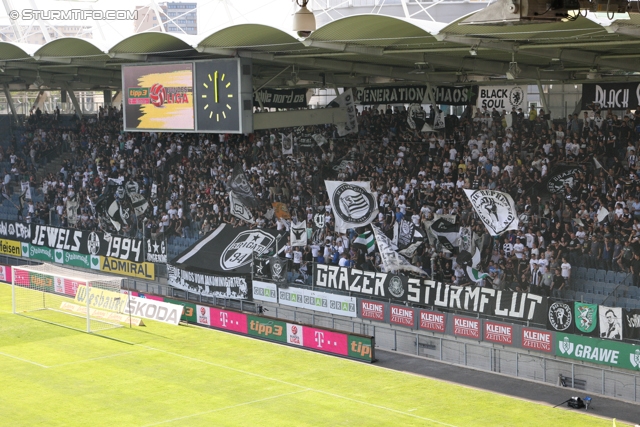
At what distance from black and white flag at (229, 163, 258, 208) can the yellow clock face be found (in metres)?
5.91

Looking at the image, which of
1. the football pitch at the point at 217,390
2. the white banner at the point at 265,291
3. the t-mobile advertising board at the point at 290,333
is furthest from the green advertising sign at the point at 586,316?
the white banner at the point at 265,291

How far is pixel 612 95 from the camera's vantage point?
79.8ft

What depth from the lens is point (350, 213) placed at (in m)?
27.1

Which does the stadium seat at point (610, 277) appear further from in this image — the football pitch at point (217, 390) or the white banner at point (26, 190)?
the white banner at point (26, 190)

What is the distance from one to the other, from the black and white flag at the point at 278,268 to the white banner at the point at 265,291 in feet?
0.92

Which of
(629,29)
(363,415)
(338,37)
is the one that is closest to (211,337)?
(363,415)

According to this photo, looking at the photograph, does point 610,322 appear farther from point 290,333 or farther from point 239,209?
point 239,209

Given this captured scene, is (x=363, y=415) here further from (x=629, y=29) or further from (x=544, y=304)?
(x=629, y=29)

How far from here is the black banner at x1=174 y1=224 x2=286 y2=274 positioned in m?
28.3

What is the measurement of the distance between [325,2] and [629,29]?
1402 centimetres

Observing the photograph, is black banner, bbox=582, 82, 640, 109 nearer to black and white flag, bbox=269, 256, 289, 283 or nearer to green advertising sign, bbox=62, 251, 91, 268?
black and white flag, bbox=269, 256, 289, 283

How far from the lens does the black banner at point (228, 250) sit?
1116 inches

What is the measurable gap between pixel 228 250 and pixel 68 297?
20.4 ft

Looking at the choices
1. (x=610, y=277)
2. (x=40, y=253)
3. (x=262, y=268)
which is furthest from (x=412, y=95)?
(x=40, y=253)
